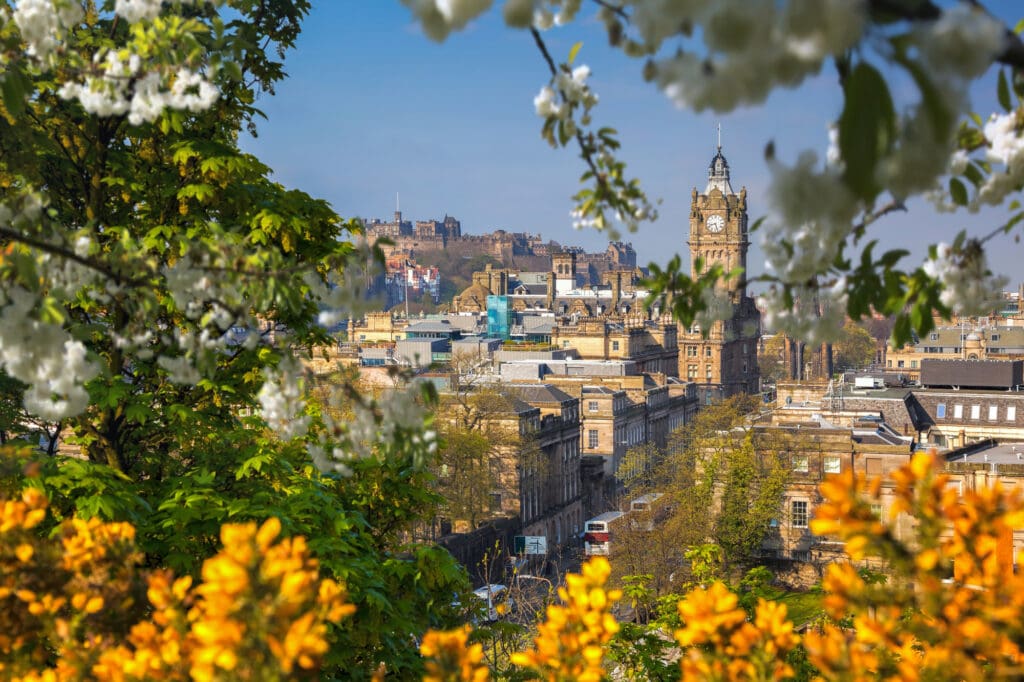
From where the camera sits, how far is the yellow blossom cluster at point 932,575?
425 cm

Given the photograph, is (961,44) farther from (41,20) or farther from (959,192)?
(41,20)

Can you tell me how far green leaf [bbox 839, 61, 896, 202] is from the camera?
6.97 feet

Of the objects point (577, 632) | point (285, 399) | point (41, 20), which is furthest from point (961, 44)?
point (41, 20)

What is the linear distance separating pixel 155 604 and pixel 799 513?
166 ft

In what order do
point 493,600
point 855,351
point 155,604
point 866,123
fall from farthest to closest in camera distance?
point 855,351 < point 493,600 < point 155,604 < point 866,123

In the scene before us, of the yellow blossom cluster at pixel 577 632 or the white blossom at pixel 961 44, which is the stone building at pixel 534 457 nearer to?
the yellow blossom cluster at pixel 577 632

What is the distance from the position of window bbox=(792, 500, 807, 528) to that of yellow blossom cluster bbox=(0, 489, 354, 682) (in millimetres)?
49256

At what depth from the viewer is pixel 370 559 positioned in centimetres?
1203

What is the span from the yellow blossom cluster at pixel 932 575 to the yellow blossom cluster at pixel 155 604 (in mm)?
2120

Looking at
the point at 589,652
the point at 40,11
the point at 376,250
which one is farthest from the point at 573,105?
the point at 40,11

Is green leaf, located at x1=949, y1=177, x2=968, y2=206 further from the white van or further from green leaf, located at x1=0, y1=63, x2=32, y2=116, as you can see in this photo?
the white van

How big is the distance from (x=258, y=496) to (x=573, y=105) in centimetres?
795

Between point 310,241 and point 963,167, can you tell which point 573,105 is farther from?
point 310,241

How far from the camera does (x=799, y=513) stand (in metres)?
52.5
